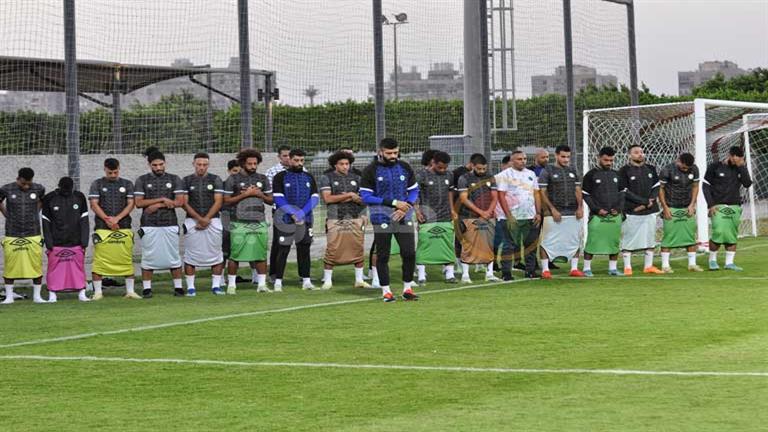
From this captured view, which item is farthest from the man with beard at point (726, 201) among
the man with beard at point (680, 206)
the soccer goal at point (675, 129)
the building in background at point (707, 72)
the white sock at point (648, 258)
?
the building in background at point (707, 72)

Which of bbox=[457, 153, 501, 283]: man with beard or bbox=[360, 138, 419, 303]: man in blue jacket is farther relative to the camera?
bbox=[457, 153, 501, 283]: man with beard

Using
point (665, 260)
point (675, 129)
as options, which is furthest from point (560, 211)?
point (675, 129)

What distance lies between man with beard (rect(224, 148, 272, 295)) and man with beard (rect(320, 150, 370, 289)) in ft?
2.97

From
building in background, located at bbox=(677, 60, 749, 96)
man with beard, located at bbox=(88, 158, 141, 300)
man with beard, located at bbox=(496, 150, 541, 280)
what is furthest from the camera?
building in background, located at bbox=(677, 60, 749, 96)

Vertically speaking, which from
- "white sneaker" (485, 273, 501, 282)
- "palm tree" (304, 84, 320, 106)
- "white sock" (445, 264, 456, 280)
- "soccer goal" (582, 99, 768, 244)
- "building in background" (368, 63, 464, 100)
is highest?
"building in background" (368, 63, 464, 100)

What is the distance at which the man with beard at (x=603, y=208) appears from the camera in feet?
68.1

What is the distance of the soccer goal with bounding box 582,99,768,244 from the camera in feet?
78.8

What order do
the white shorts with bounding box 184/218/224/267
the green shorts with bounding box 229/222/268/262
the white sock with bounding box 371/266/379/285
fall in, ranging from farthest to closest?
the white sock with bounding box 371/266/379/285, the green shorts with bounding box 229/222/268/262, the white shorts with bounding box 184/218/224/267

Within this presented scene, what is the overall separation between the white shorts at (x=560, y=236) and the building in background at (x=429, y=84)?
440 cm

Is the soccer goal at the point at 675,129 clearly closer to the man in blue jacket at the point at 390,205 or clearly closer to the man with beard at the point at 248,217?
the man in blue jacket at the point at 390,205

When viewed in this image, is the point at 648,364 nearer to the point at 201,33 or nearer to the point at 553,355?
the point at 553,355

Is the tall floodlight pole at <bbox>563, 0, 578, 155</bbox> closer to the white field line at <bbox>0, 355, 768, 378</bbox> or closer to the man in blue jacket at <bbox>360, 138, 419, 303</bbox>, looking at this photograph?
the man in blue jacket at <bbox>360, 138, 419, 303</bbox>

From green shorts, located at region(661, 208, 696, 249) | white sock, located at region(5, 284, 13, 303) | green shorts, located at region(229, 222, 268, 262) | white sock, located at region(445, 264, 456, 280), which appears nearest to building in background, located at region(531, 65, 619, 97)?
green shorts, located at region(661, 208, 696, 249)

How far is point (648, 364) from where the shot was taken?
35.6 ft
